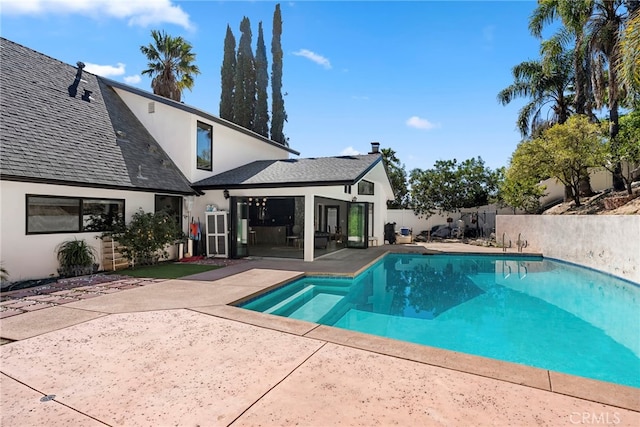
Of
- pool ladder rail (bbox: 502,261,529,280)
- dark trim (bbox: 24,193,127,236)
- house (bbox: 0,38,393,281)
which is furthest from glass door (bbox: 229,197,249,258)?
pool ladder rail (bbox: 502,261,529,280)

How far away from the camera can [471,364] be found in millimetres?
3996

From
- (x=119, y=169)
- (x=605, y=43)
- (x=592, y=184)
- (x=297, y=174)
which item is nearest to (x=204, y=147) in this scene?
(x=119, y=169)

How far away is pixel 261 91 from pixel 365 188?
53.9ft

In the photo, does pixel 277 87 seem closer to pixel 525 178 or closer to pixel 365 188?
pixel 365 188

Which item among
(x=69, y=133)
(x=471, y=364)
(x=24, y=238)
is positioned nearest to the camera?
(x=471, y=364)

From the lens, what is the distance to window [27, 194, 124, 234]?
866cm

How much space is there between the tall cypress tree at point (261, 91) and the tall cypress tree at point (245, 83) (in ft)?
1.23

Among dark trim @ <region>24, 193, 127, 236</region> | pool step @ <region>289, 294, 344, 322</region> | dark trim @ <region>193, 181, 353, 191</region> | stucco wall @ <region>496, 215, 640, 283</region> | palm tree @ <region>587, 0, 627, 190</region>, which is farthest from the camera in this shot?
palm tree @ <region>587, 0, 627, 190</region>

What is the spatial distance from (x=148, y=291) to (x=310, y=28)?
1139 centimetres

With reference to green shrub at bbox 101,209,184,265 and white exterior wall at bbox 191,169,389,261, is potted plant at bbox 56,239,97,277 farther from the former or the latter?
white exterior wall at bbox 191,169,389,261

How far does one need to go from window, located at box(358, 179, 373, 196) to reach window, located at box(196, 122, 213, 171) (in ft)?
25.6

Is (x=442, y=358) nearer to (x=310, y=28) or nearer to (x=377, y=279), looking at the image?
(x=377, y=279)

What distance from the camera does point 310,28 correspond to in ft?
43.6

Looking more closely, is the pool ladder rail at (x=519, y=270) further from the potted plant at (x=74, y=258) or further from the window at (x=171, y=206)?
the potted plant at (x=74, y=258)
